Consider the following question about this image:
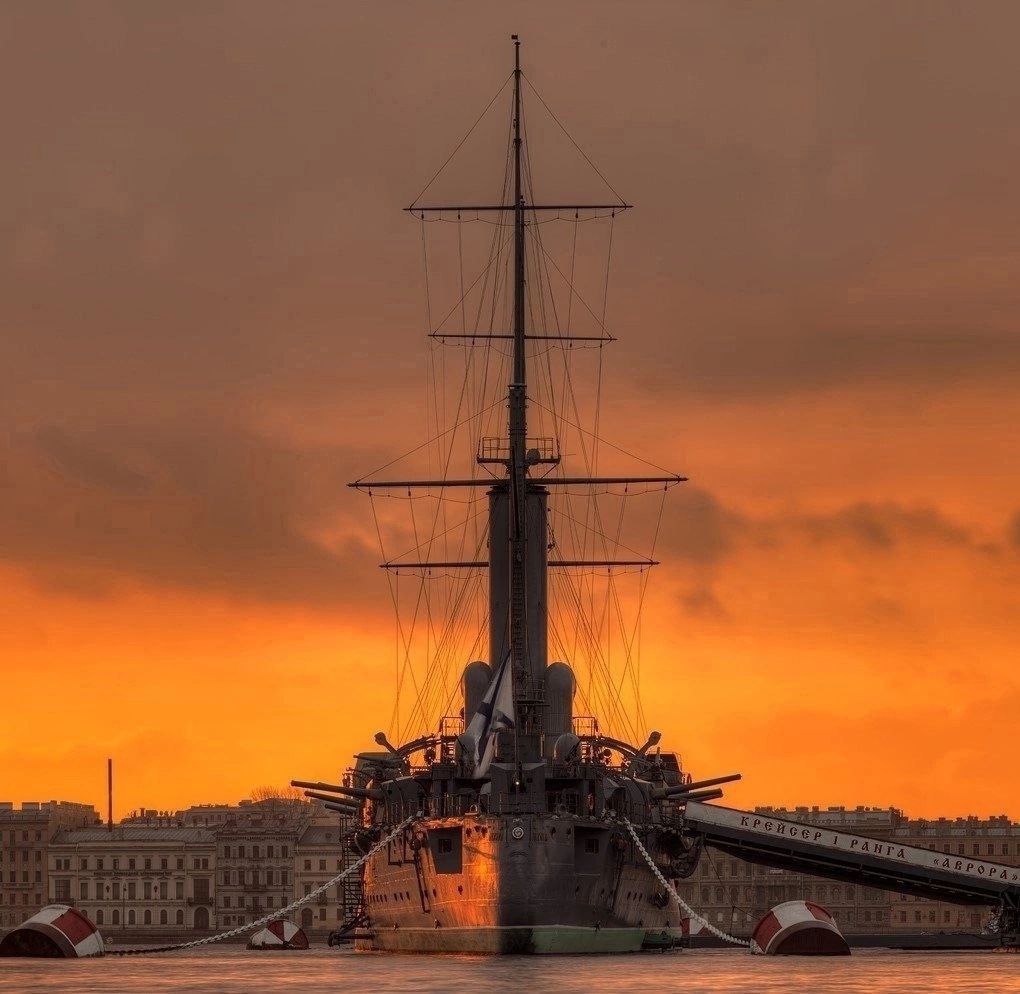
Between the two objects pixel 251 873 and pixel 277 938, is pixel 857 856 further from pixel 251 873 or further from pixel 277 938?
pixel 251 873

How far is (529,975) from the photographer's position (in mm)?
59250

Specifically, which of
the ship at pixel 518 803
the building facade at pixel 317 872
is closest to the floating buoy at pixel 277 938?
the ship at pixel 518 803

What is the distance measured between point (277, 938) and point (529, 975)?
5471 cm

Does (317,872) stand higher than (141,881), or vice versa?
(317,872)

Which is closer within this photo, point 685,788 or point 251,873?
point 685,788

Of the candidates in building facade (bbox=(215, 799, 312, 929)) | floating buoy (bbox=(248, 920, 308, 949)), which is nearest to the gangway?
floating buoy (bbox=(248, 920, 308, 949))

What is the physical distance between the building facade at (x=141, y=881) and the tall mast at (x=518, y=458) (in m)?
115

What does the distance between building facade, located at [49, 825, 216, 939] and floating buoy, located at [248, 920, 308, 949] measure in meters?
81.7

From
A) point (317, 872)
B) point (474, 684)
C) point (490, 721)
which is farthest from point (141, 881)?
point (490, 721)

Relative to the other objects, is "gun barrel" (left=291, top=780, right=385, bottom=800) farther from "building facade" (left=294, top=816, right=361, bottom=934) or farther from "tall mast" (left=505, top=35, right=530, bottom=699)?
"building facade" (left=294, top=816, right=361, bottom=934)

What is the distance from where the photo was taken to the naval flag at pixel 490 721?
251ft

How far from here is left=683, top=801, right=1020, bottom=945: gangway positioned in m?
93.6

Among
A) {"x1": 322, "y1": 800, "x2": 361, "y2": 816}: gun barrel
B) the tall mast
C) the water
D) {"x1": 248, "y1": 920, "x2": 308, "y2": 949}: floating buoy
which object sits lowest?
the water

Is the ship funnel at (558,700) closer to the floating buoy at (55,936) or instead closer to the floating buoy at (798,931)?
the floating buoy at (798,931)
